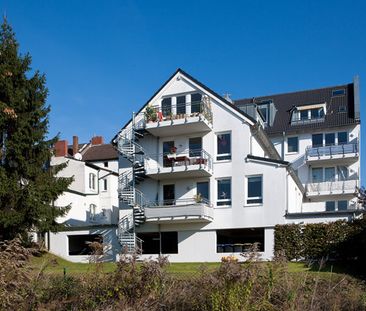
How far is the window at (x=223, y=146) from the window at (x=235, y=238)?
476 cm

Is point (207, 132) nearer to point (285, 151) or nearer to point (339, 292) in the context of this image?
point (285, 151)

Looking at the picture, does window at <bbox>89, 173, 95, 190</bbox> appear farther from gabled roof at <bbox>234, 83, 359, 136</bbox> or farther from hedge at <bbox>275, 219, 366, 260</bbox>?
hedge at <bbox>275, 219, 366, 260</bbox>

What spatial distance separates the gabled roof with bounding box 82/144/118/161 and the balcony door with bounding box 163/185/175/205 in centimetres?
1915

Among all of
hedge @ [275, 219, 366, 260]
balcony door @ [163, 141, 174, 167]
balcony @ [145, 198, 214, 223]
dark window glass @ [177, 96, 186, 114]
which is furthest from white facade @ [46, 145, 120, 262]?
hedge @ [275, 219, 366, 260]

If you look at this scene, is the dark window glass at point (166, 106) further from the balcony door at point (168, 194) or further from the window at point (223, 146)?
the balcony door at point (168, 194)

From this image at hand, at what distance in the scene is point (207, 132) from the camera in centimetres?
2894

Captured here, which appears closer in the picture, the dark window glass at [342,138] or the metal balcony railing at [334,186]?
the metal balcony railing at [334,186]

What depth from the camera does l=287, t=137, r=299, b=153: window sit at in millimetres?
42062

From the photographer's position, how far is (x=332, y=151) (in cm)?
3966

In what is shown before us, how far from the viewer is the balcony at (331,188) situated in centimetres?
3969

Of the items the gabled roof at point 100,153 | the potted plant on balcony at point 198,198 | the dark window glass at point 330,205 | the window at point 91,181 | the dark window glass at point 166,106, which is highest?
the dark window glass at point 166,106

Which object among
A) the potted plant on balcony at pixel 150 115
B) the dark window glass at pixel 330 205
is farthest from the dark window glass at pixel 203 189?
the dark window glass at pixel 330 205

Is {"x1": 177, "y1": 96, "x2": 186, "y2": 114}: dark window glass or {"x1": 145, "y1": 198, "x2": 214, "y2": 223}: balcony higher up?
{"x1": 177, "y1": 96, "x2": 186, "y2": 114}: dark window glass

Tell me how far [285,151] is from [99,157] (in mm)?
20287
